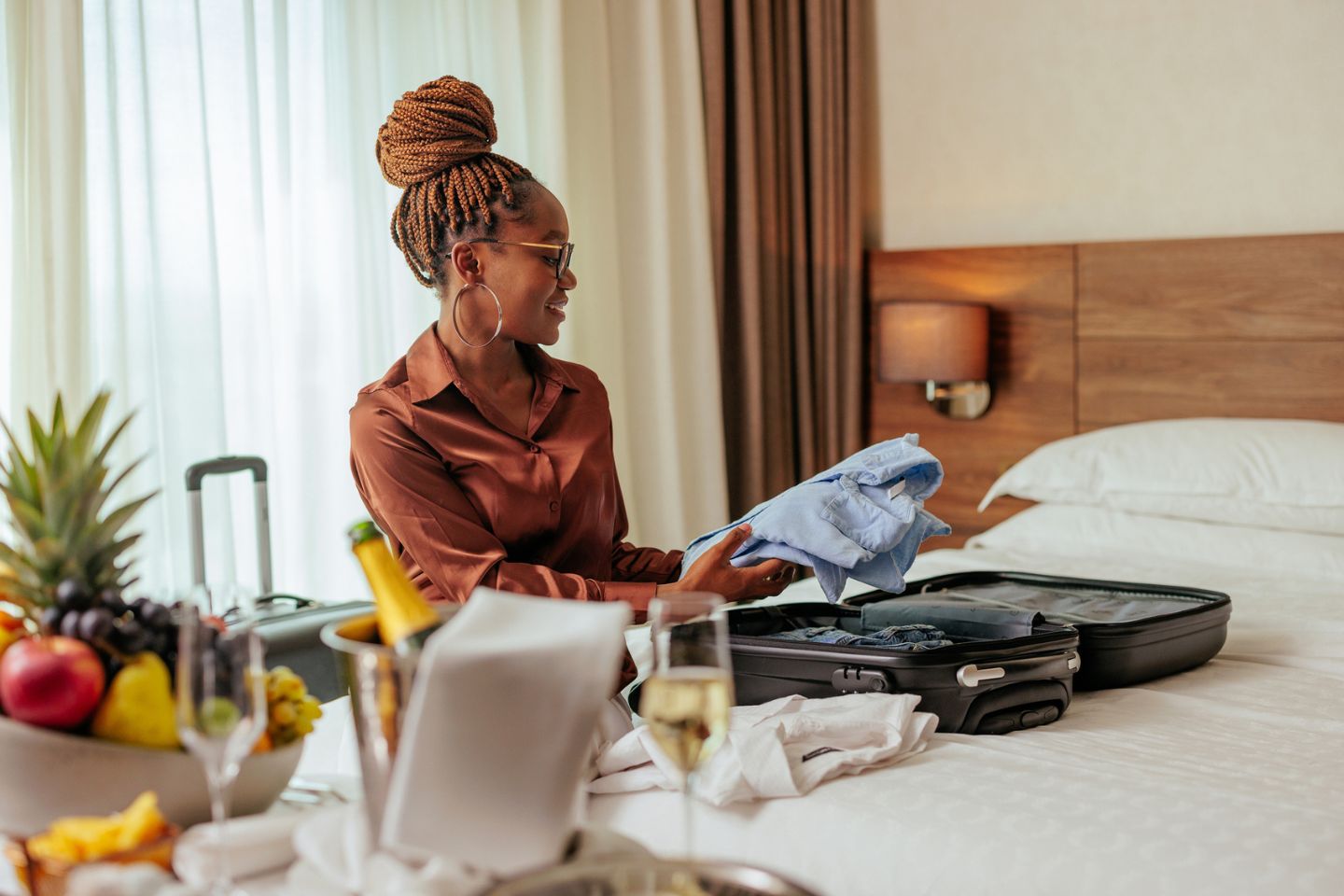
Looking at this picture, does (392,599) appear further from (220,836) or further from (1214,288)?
(1214,288)

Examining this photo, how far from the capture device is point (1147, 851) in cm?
124

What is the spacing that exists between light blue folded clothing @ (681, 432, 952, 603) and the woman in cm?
6

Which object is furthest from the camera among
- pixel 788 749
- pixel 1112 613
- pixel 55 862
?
pixel 1112 613

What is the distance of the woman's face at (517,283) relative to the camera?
1826mm

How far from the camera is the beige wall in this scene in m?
3.30

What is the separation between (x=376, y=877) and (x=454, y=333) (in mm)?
1056

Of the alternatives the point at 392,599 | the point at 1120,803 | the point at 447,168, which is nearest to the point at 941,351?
the point at 447,168

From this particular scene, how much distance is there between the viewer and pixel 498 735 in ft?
2.74

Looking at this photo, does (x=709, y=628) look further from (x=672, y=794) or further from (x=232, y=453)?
(x=232, y=453)

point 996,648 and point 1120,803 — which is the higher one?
point 996,648

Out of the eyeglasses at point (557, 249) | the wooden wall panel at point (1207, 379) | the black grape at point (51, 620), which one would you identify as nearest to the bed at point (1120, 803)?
the black grape at point (51, 620)

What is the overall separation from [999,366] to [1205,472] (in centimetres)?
90

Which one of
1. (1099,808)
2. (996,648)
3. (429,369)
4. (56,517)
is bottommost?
(1099,808)

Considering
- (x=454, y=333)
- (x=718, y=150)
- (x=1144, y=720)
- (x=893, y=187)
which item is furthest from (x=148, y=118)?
(x=893, y=187)
